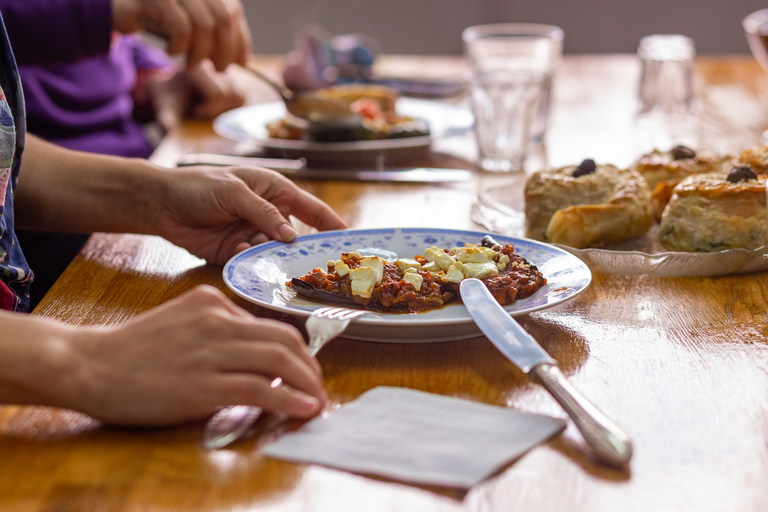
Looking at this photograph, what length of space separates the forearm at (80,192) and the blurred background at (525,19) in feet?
11.6

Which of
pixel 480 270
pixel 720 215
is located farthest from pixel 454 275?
pixel 720 215

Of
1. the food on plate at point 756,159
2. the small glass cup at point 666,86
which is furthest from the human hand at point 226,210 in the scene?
the small glass cup at point 666,86

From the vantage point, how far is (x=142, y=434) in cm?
64

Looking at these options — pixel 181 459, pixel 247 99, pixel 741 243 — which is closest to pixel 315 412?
pixel 181 459

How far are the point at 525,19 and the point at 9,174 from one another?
13.4ft

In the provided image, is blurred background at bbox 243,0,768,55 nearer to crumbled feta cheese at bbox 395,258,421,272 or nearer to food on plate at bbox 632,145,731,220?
food on plate at bbox 632,145,731,220

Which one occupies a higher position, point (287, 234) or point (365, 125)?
point (287, 234)

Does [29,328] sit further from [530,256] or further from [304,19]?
[304,19]

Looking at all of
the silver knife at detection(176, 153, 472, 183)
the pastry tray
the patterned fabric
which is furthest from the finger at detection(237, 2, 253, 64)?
the pastry tray

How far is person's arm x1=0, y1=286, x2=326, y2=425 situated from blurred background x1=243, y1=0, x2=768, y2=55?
411 cm

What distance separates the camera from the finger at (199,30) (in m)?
1.79

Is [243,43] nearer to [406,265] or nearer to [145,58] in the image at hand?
[145,58]

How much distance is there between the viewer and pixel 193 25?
181 centimetres

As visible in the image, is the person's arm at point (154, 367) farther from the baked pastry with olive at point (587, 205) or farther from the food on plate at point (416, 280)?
the baked pastry with olive at point (587, 205)
